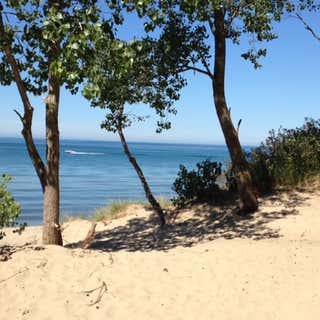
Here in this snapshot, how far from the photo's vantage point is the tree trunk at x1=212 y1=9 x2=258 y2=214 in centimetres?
1435

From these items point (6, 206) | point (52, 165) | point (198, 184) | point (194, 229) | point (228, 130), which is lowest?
point (194, 229)

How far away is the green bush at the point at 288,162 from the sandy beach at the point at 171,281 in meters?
4.59

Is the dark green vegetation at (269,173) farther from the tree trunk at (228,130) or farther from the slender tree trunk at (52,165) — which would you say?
the slender tree trunk at (52,165)

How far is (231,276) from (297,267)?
131 centimetres

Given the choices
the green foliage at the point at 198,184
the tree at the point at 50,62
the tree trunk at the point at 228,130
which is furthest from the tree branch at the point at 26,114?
the green foliage at the point at 198,184

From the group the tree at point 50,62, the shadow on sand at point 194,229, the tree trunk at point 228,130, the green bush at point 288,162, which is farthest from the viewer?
the green bush at point 288,162

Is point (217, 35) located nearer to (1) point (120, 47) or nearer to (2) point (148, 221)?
(2) point (148, 221)

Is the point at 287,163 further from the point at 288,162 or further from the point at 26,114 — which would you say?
the point at 26,114

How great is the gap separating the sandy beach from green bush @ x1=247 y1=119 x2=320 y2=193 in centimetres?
459

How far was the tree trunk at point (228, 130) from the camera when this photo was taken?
14.4m

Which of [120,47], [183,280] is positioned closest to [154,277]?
[183,280]

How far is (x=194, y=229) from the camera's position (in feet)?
46.7

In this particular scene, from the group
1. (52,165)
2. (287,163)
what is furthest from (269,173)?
(52,165)

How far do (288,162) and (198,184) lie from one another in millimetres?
2812
